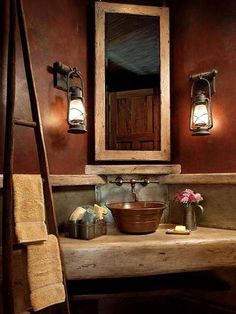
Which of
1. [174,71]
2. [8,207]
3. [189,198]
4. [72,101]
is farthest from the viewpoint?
[174,71]

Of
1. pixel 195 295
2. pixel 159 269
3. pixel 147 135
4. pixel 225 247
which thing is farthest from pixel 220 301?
pixel 147 135

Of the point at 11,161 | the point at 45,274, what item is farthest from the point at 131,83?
the point at 45,274

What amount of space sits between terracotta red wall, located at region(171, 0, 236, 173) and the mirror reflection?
0.16m

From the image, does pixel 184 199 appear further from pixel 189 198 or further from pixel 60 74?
pixel 60 74

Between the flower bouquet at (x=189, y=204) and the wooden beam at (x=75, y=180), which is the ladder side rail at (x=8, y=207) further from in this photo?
the flower bouquet at (x=189, y=204)

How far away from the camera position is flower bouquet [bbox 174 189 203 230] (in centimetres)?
214

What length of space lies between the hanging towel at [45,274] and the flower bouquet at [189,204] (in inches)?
36.8

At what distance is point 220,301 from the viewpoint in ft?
7.26

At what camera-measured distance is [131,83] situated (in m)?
2.33

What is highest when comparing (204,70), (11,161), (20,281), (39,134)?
(204,70)

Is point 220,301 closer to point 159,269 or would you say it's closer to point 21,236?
point 159,269

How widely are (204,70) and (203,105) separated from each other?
0.31 m

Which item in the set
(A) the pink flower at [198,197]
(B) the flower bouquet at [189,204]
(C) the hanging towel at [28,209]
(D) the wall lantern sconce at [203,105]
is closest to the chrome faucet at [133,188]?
(B) the flower bouquet at [189,204]

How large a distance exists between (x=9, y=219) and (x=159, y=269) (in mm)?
881
